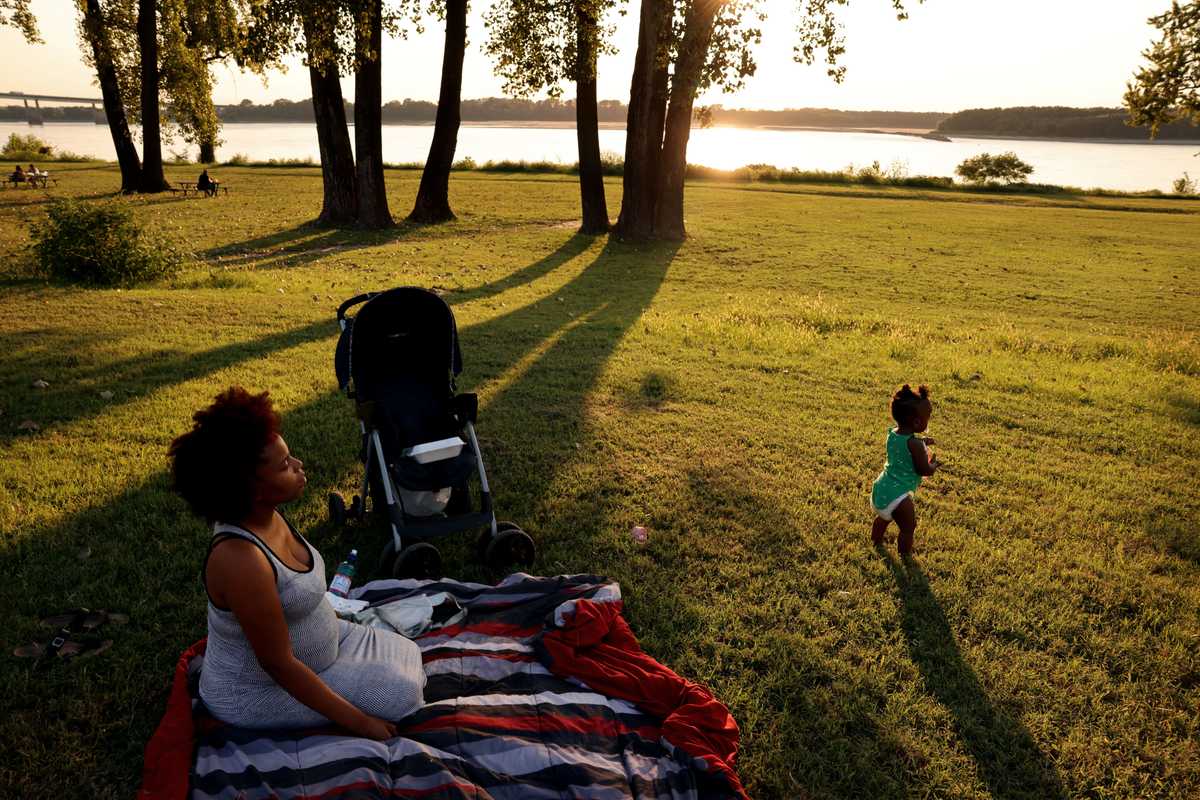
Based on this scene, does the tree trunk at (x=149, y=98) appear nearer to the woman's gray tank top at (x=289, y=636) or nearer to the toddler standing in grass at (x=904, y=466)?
the woman's gray tank top at (x=289, y=636)

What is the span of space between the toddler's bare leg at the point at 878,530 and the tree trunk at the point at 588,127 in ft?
55.5

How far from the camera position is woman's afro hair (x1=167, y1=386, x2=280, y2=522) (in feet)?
8.30

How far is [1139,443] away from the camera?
7480mm

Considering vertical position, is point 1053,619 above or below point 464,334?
below

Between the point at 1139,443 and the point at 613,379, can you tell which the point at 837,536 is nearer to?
the point at 613,379

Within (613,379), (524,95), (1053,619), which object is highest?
(524,95)

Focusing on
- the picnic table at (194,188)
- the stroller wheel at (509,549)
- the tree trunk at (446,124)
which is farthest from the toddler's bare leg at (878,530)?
the picnic table at (194,188)

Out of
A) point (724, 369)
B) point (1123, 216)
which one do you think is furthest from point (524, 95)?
point (1123, 216)

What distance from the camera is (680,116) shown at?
18672mm

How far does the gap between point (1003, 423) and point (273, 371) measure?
27.9ft

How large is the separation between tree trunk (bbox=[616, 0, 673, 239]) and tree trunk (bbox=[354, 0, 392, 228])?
23.8 ft

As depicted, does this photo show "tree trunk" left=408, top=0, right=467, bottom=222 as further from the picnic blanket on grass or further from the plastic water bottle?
the picnic blanket on grass

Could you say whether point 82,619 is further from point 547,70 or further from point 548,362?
point 547,70

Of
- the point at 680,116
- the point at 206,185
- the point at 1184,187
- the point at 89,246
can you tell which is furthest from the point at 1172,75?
the point at 1184,187
